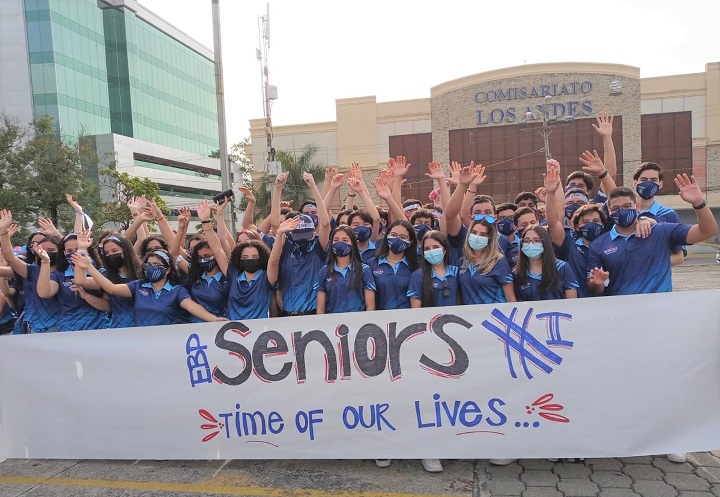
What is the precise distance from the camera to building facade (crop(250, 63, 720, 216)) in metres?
30.4

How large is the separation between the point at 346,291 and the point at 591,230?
6.64ft

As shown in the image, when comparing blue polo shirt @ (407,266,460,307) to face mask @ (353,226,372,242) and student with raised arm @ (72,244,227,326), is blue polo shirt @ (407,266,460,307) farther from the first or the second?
student with raised arm @ (72,244,227,326)

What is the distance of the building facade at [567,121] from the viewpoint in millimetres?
30391

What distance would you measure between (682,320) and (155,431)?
12.6 ft

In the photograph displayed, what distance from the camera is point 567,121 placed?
29688 mm

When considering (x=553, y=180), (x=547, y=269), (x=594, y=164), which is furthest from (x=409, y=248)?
(x=594, y=164)

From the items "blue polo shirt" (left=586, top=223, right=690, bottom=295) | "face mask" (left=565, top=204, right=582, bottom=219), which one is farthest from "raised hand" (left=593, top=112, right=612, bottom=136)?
"blue polo shirt" (left=586, top=223, right=690, bottom=295)

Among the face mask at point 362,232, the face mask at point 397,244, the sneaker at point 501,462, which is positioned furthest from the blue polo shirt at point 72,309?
the sneaker at point 501,462

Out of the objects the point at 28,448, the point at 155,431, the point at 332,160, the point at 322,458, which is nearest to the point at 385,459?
the point at 322,458

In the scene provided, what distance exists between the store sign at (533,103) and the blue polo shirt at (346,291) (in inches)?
1162

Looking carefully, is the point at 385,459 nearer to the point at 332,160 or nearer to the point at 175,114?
the point at 332,160

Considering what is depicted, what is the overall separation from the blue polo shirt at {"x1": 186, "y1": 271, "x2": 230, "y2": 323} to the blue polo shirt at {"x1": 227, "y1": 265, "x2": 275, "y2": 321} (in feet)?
0.27

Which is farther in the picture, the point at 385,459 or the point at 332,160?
the point at 332,160

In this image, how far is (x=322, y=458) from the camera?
3.62 metres
